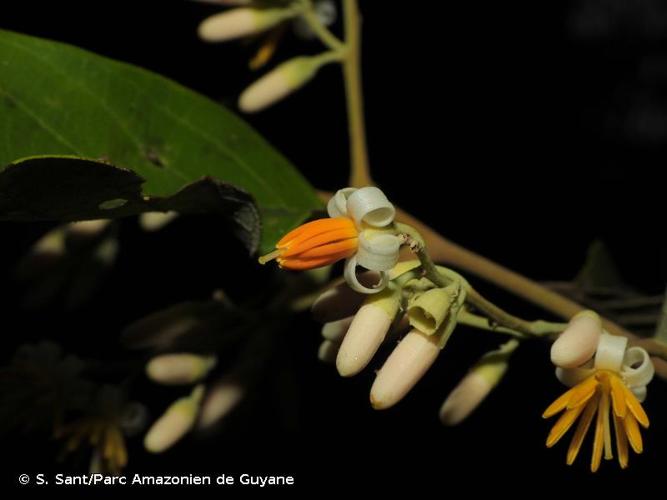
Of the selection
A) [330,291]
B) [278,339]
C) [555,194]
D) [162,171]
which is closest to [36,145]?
[162,171]

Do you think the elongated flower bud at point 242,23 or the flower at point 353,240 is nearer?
the flower at point 353,240

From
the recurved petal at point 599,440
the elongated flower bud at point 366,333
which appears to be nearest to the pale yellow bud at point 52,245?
the elongated flower bud at point 366,333

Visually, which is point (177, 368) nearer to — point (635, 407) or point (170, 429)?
point (170, 429)

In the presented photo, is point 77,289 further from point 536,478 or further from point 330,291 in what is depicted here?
point 536,478

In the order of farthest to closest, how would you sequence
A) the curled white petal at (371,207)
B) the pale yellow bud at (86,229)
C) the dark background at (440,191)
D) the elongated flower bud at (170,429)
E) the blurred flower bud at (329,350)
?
the dark background at (440,191) → the pale yellow bud at (86,229) → the elongated flower bud at (170,429) → the blurred flower bud at (329,350) → the curled white petal at (371,207)

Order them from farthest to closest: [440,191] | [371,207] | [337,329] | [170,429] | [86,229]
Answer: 1. [440,191]
2. [86,229]
3. [170,429]
4. [337,329]
5. [371,207]

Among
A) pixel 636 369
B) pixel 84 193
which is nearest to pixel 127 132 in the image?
pixel 84 193

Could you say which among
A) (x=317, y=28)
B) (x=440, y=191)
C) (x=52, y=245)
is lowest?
(x=440, y=191)

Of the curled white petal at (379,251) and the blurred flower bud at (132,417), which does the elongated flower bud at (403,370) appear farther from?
the blurred flower bud at (132,417)
